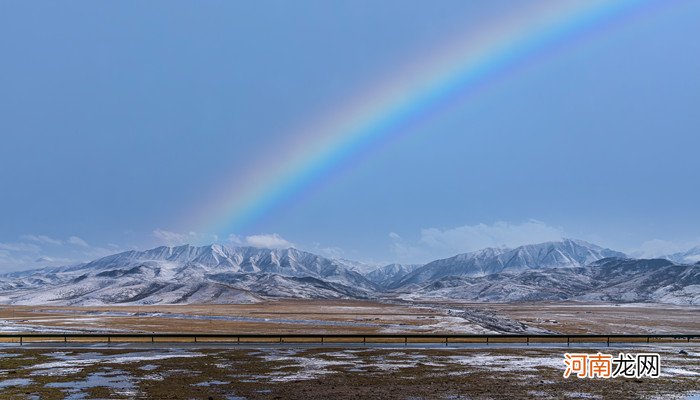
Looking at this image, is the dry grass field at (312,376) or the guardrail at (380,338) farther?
the guardrail at (380,338)

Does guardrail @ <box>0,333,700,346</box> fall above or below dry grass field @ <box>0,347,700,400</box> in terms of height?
below

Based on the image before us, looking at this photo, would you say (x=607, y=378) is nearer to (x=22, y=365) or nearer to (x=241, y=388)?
(x=241, y=388)

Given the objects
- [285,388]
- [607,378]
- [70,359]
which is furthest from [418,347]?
[70,359]

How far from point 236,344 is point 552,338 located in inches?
1533

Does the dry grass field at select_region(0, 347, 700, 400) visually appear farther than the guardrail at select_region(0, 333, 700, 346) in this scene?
No

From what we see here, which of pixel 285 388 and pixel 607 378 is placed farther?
pixel 607 378

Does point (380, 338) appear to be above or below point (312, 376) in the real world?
below

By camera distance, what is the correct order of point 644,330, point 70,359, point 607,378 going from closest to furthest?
point 607,378 → point 70,359 → point 644,330

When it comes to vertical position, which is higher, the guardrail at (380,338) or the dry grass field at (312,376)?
the dry grass field at (312,376)

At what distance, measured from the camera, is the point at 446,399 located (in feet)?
102

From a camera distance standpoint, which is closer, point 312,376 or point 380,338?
point 312,376

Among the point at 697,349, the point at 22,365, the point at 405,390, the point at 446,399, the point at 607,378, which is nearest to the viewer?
the point at 446,399

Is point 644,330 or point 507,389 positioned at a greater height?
point 507,389

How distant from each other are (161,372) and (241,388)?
31.4 feet
